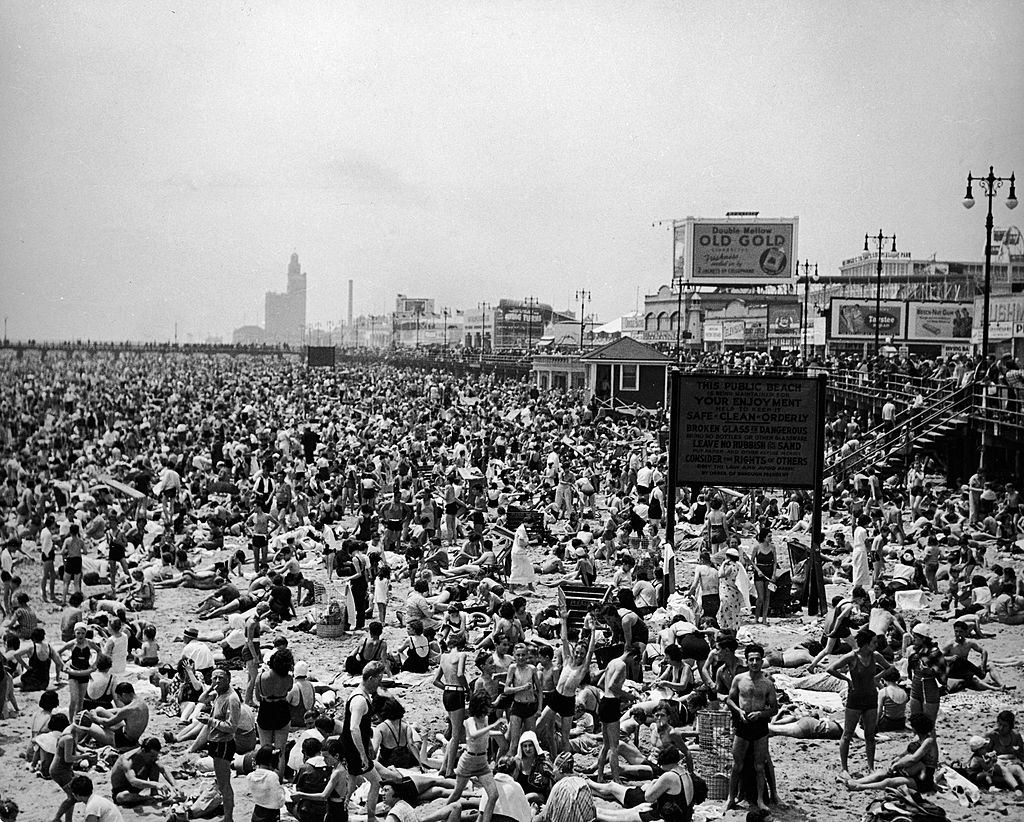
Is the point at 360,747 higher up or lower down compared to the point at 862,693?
lower down

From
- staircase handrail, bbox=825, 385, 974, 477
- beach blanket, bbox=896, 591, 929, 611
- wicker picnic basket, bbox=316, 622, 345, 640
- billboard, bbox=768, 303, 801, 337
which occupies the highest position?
billboard, bbox=768, 303, 801, 337

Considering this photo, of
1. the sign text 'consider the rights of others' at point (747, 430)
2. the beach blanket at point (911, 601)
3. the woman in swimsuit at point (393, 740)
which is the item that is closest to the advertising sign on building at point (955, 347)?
the beach blanket at point (911, 601)

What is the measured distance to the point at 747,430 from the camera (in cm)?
1408

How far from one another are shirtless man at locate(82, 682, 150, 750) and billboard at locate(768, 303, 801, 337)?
217 feet

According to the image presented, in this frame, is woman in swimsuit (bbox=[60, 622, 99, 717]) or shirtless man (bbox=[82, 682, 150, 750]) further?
woman in swimsuit (bbox=[60, 622, 99, 717])

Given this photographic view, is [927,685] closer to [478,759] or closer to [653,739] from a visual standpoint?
[653,739]

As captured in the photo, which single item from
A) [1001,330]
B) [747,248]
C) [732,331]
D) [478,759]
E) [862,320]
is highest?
[747,248]

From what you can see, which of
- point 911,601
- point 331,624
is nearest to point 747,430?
point 911,601

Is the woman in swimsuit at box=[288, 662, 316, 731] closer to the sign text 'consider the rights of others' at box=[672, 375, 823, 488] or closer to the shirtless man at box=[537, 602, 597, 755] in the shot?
the shirtless man at box=[537, 602, 597, 755]

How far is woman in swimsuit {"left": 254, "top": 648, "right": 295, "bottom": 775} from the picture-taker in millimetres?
8883

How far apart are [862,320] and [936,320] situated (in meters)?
4.00

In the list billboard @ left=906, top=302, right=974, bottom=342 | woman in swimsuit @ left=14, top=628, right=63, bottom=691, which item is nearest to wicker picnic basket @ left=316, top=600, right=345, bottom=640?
woman in swimsuit @ left=14, top=628, right=63, bottom=691

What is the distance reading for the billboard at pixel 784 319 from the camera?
7707cm

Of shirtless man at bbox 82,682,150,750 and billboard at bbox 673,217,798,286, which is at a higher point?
billboard at bbox 673,217,798,286
